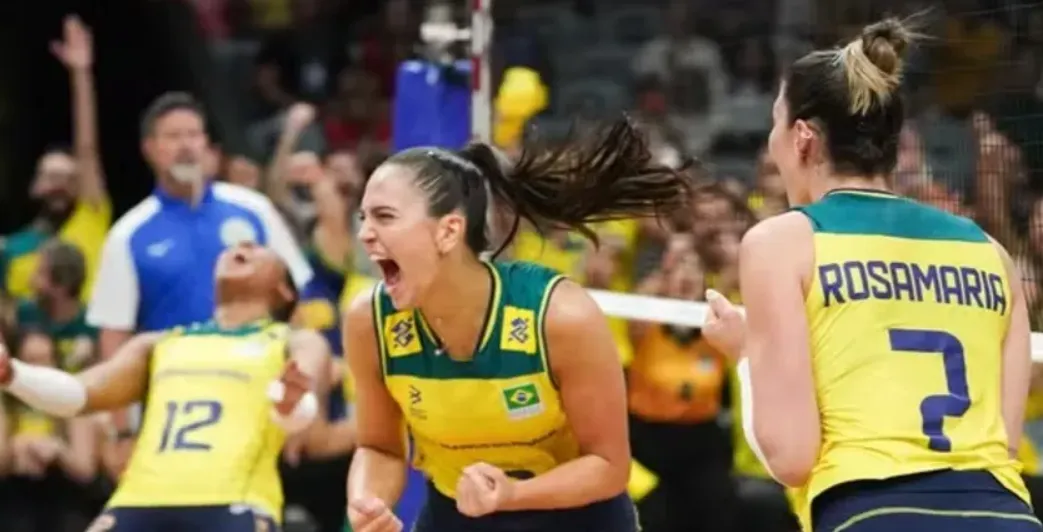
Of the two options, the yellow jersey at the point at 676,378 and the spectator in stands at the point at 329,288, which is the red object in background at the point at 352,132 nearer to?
the spectator in stands at the point at 329,288

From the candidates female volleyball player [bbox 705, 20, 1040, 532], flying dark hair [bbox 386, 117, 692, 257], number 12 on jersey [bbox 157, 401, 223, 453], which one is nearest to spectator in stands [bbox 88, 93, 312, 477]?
number 12 on jersey [bbox 157, 401, 223, 453]

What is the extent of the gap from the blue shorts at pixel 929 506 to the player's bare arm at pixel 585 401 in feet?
2.81

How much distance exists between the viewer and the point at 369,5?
1159cm

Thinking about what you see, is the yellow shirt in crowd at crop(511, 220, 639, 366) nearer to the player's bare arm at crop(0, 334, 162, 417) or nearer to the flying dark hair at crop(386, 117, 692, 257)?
the player's bare arm at crop(0, 334, 162, 417)

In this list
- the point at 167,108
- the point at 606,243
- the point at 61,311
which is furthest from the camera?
the point at 61,311

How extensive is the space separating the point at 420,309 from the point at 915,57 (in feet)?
8.07

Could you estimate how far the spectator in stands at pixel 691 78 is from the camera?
332 inches

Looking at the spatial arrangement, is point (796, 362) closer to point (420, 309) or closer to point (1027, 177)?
point (420, 309)

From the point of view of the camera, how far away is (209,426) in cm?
524

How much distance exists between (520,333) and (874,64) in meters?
0.96

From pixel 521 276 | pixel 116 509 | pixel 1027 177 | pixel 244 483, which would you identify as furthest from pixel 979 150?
pixel 116 509

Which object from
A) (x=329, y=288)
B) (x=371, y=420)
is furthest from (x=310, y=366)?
(x=329, y=288)

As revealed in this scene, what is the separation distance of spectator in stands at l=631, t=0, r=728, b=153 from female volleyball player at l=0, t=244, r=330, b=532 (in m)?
3.11

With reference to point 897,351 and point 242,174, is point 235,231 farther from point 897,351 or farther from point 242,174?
point 897,351
